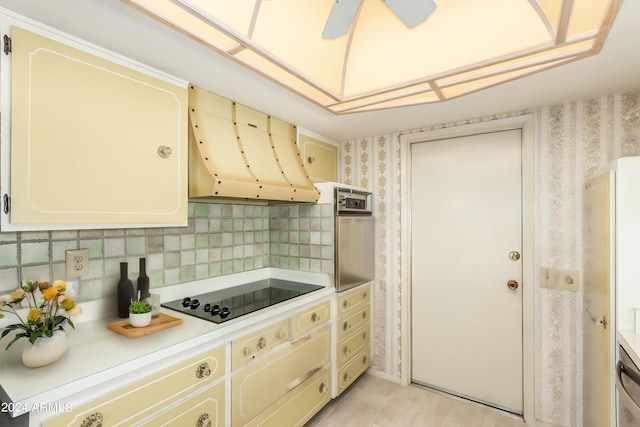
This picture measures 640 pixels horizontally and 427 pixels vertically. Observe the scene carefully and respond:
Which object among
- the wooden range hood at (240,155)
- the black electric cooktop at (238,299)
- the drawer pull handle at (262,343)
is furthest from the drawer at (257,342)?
the wooden range hood at (240,155)

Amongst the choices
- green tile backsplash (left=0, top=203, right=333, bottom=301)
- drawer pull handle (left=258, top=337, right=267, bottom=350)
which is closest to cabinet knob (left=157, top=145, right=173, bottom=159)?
green tile backsplash (left=0, top=203, right=333, bottom=301)

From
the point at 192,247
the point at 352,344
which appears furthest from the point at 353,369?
the point at 192,247

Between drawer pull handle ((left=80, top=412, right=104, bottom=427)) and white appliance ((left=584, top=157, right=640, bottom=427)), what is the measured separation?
6.93 feet

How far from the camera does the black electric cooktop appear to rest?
1.68 metres

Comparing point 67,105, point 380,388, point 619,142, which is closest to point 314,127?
point 67,105

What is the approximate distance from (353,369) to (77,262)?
2146 millimetres

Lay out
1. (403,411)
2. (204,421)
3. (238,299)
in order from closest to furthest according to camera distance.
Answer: (204,421), (238,299), (403,411)

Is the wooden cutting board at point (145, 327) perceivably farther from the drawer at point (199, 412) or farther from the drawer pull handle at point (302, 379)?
the drawer pull handle at point (302, 379)

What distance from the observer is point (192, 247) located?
2.12 meters

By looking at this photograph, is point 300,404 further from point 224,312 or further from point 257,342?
point 224,312

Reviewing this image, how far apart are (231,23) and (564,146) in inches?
88.4

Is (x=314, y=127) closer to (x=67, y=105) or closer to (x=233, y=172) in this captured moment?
(x=233, y=172)

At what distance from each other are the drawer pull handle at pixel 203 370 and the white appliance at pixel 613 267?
6.09 feet

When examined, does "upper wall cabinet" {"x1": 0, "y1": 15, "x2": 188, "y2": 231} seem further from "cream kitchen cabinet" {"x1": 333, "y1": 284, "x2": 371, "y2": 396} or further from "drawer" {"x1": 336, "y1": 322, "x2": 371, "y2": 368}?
"drawer" {"x1": 336, "y1": 322, "x2": 371, "y2": 368}
